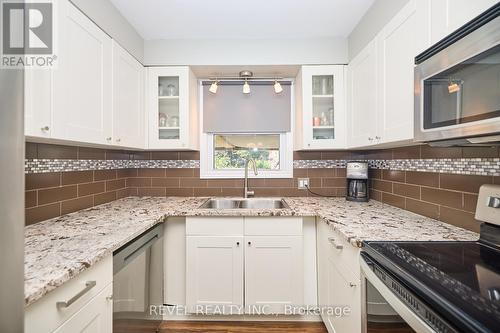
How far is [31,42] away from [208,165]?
1.63 m

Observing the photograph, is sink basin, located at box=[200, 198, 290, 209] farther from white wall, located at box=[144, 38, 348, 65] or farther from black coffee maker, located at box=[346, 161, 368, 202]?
white wall, located at box=[144, 38, 348, 65]

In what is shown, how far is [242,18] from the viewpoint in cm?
183

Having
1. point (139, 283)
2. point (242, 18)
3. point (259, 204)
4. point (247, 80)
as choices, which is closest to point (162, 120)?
point (247, 80)

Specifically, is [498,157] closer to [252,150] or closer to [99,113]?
[252,150]

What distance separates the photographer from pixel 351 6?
171cm

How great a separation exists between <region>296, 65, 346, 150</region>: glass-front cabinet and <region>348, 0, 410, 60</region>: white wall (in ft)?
0.73

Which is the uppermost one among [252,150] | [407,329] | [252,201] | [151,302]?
[252,150]

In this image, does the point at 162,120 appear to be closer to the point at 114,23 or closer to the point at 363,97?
the point at 114,23

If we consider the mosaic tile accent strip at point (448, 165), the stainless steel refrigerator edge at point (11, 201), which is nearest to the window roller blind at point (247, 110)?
the mosaic tile accent strip at point (448, 165)

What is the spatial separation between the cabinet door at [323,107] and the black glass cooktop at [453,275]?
3.99ft

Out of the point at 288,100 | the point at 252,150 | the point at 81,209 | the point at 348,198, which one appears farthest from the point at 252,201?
the point at 81,209

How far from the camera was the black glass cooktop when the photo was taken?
0.58 meters

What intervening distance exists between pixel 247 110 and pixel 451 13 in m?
1.70

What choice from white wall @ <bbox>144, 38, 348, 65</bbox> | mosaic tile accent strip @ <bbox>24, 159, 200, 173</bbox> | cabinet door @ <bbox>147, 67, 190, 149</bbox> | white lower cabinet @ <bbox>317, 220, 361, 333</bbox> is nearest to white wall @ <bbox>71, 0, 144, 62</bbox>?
cabinet door @ <bbox>147, 67, 190, 149</bbox>
